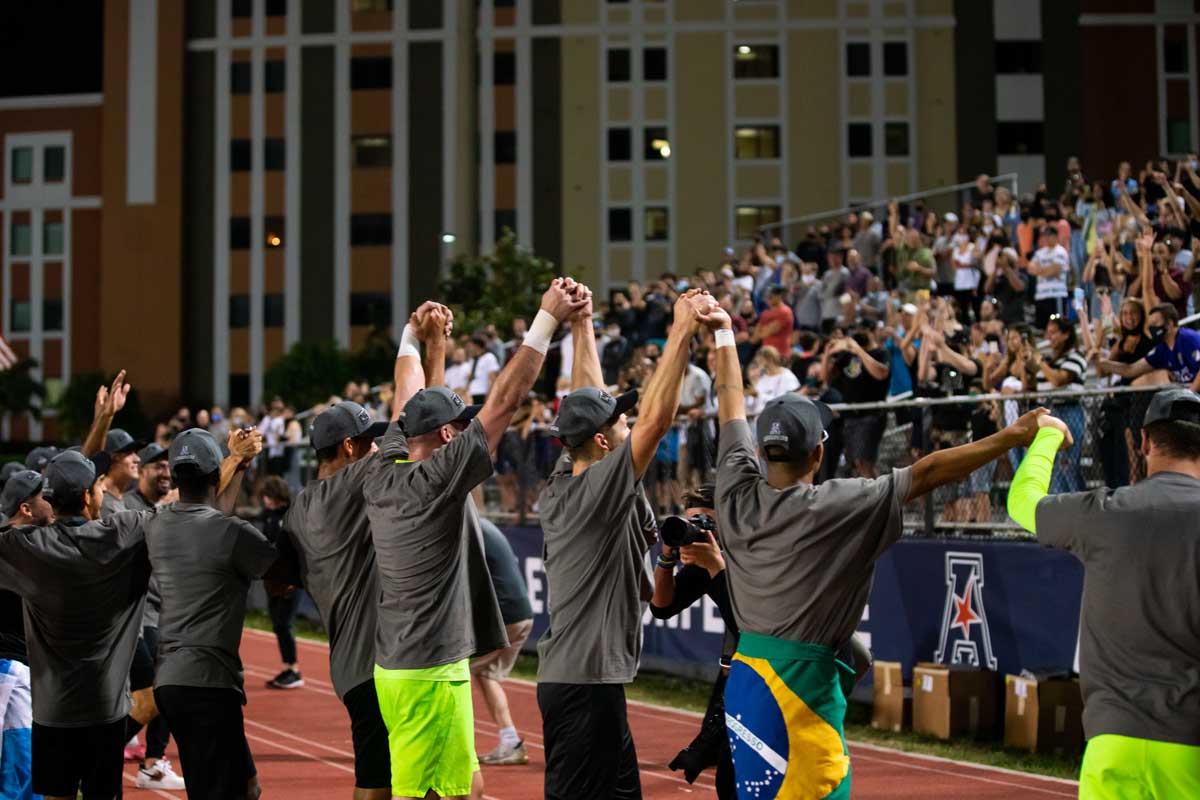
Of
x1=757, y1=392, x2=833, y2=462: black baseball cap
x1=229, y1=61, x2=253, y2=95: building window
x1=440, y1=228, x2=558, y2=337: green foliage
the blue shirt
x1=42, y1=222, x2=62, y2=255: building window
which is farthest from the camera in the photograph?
x1=42, y1=222, x2=62, y2=255: building window

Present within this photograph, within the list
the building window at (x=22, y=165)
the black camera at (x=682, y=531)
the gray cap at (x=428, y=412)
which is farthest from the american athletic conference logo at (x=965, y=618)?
the building window at (x=22, y=165)

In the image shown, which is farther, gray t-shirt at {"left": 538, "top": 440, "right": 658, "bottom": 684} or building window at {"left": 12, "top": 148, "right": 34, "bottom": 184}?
building window at {"left": 12, "top": 148, "right": 34, "bottom": 184}

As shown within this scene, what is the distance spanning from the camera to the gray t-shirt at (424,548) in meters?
6.39

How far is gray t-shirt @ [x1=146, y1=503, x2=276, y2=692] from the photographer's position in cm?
667

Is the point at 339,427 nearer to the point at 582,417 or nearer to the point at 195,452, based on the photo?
the point at 195,452

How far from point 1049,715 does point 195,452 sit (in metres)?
7.47

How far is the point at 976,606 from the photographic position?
41.1 feet

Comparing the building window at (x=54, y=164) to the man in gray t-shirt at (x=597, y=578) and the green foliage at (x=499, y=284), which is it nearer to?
the green foliage at (x=499, y=284)

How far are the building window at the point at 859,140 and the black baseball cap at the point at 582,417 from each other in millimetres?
50313

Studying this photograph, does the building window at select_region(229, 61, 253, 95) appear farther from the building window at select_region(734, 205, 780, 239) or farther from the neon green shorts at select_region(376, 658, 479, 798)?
the neon green shorts at select_region(376, 658, 479, 798)

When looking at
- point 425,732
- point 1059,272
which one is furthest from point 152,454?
point 1059,272

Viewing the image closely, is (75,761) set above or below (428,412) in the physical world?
below

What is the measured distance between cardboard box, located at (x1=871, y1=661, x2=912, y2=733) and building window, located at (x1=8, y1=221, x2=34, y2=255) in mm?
59701

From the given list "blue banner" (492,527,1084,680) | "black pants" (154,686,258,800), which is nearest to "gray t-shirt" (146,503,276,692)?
"black pants" (154,686,258,800)
